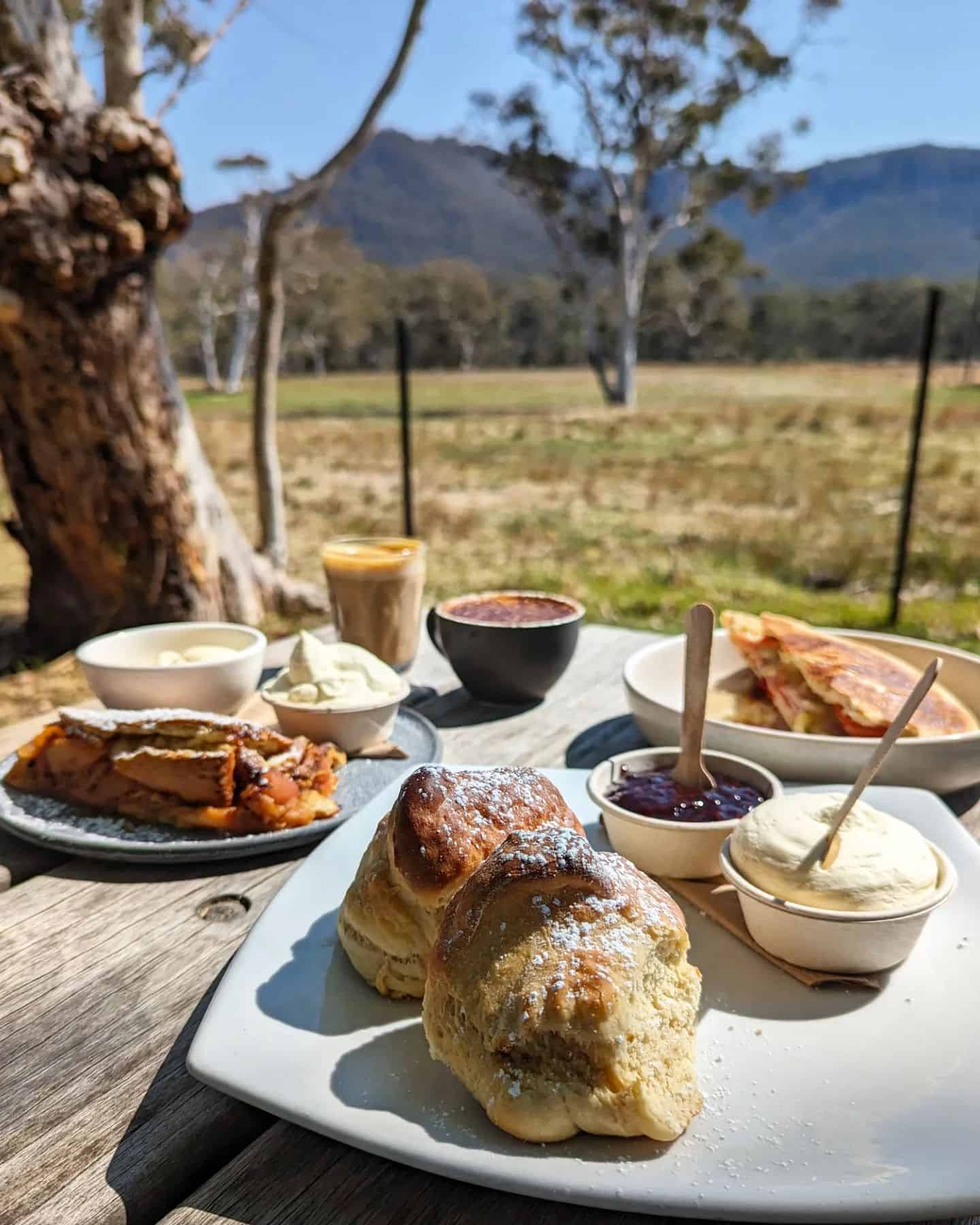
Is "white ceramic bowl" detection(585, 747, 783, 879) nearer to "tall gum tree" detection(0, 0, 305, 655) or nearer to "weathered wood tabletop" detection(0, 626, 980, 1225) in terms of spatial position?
"weathered wood tabletop" detection(0, 626, 980, 1225)

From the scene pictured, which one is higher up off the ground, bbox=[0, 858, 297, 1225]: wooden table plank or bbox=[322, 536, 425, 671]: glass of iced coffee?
bbox=[322, 536, 425, 671]: glass of iced coffee

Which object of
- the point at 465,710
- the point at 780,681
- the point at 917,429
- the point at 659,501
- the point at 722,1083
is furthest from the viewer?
the point at 659,501

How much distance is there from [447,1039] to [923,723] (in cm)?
120

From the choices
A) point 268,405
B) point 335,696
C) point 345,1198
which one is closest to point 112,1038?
point 345,1198

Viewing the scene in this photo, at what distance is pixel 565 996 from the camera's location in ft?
3.05

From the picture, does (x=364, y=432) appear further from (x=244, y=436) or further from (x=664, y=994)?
(x=664, y=994)

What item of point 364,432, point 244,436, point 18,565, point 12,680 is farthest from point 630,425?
point 12,680

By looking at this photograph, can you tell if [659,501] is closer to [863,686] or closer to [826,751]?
[863,686]

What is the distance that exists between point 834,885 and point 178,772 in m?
1.00

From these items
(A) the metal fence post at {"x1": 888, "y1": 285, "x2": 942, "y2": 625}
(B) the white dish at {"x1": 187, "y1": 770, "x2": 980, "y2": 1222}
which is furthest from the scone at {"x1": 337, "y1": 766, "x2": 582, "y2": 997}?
(A) the metal fence post at {"x1": 888, "y1": 285, "x2": 942, "y2": 625}

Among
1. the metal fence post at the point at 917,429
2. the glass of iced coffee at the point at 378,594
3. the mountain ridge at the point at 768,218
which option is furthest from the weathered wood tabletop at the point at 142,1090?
the mountain ridge at the point at 768,218

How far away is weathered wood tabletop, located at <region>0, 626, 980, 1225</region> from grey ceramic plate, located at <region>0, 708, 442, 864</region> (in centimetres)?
4

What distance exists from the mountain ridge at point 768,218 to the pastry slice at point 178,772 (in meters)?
23.8

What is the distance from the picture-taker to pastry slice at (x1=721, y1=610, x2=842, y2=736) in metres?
1.88
